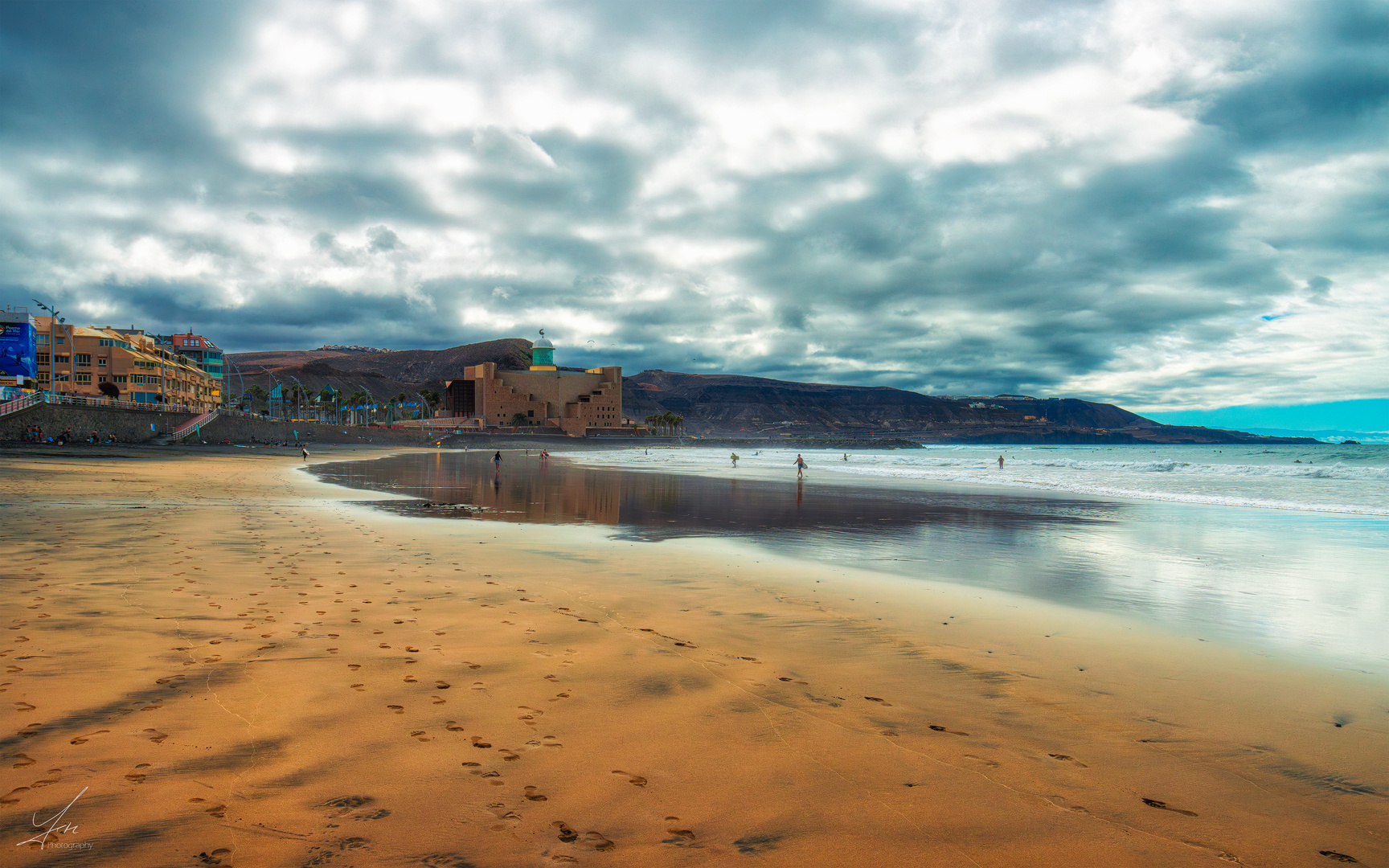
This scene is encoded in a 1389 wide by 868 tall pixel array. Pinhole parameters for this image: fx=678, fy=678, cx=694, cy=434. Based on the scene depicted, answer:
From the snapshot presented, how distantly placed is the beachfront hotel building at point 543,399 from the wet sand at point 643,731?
153411 mm

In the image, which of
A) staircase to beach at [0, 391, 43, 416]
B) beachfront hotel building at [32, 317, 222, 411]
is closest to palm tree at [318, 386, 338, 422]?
beachfront hotel building at [32, 317, 222, 411]

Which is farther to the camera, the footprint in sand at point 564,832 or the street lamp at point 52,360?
the street lamp at point 52,360

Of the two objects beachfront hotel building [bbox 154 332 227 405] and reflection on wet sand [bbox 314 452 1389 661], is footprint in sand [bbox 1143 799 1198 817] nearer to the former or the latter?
reflection on wet sand [bbox 314 452 1389 661]

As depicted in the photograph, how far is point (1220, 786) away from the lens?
405cm

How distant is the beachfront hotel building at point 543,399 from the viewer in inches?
6398

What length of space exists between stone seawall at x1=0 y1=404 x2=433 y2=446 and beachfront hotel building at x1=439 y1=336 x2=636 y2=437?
212 feet

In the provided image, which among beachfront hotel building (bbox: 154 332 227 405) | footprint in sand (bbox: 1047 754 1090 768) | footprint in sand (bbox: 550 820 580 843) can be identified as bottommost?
footprint in sand (bbox: 1047 754 1090 768)

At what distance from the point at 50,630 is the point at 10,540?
22.7ft

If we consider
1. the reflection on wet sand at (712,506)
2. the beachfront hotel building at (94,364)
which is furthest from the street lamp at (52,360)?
the reflection on wet sand at (712,506)

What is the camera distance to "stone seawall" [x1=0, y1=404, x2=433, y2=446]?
48.3 metres

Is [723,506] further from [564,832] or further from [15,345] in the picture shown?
[15,345]

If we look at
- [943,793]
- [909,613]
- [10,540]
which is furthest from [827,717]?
[10,540]

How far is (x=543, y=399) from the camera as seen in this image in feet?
559

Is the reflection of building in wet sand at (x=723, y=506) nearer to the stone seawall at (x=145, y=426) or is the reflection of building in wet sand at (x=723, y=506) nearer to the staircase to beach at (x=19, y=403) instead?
the staircase to beach at (x=19, y=403)
